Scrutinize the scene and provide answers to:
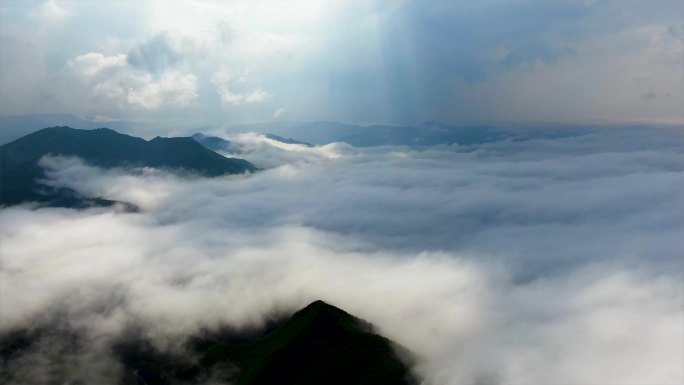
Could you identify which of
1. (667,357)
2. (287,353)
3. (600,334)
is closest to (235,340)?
(287,353)

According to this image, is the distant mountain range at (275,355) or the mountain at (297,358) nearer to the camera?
the mountain at (297,358)

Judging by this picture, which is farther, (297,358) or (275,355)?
(275,355)

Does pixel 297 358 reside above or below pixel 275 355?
above

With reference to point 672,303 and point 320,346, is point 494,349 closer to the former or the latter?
point 320,346

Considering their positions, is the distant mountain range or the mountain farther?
the distant mountain range
